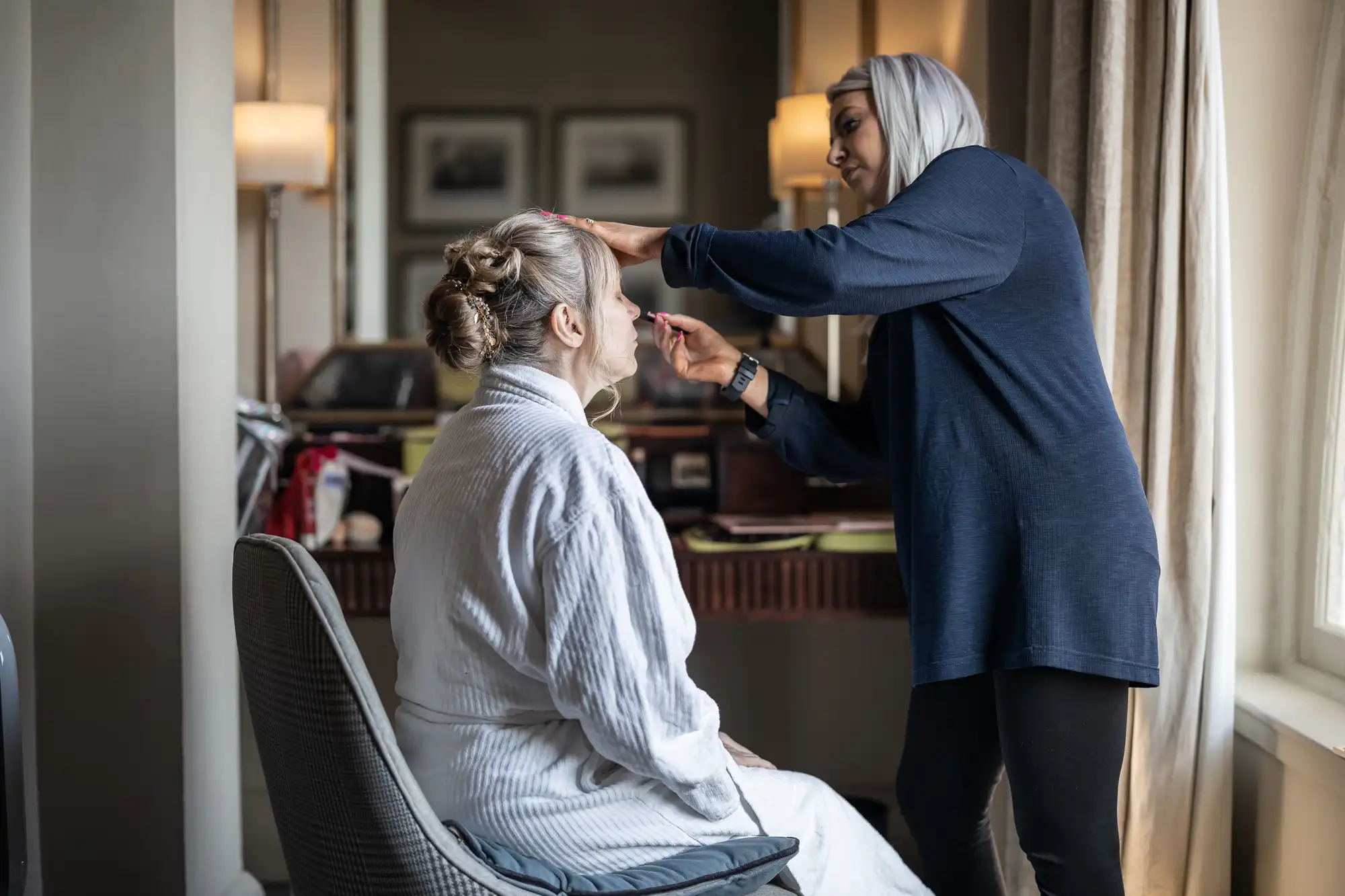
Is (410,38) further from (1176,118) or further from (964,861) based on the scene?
(964,861)

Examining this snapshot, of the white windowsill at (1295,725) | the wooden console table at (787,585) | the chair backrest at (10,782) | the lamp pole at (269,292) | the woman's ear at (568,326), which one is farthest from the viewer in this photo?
the lamp pole at (269,292)

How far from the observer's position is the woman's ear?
1296 millimetres

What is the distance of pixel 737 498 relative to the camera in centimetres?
244

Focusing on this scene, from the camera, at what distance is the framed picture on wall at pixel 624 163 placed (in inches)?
104

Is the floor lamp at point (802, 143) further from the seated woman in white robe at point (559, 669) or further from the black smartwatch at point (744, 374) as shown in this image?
the seated woman in white robe at point (559, 669)

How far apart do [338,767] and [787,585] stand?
1266 mm

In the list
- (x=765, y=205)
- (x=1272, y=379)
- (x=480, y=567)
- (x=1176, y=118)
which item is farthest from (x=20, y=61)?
(x=1272, y=379)

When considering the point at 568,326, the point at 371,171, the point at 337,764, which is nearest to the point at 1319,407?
the point at 568,326

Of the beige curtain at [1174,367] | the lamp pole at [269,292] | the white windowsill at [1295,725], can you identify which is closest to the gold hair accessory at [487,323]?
the beige curtain at [1174,367]

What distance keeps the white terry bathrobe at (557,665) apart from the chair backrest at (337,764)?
0.11m

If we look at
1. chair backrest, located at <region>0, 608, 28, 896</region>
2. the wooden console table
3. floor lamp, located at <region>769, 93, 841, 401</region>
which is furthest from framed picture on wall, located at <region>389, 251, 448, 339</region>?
chair backrest, located at <region>0, 608, 28, 896</region>

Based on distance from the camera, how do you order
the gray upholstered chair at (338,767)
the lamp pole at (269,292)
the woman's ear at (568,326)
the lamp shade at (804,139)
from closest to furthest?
the gray upholstered chair at (338,767)
the woman's ear at (568,326)
the lamp shade at (804,139)
the lamp pole at (269,292)

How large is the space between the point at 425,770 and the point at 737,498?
1.38 m

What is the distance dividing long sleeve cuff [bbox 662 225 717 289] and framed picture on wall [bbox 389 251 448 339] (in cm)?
135
